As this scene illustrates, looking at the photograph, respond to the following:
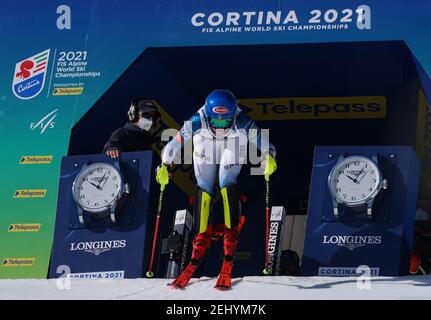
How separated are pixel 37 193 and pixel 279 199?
2.29m

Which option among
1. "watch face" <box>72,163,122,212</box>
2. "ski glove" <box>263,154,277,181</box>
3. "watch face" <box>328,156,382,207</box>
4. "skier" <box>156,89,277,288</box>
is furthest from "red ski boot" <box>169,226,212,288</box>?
"watch face" <box>328,156,382,207</box>

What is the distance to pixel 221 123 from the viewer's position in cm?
612

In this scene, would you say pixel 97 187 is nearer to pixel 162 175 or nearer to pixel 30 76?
pixel 162 175

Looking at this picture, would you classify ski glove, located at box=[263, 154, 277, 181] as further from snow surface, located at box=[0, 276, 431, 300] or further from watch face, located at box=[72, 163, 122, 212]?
watch face, located at box=[72, 163, 122, 212]

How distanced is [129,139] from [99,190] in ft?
2.13

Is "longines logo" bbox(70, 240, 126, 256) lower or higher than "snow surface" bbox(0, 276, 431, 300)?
higher

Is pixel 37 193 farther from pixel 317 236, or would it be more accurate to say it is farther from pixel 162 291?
pixel 317 236

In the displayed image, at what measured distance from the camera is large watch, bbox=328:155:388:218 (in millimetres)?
6160

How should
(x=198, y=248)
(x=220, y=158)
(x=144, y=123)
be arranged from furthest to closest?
(x=144, y=123)
(x=220, y=158)
(x=198, y=248)

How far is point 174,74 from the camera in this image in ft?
23.5

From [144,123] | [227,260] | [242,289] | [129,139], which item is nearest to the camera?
[242,289]

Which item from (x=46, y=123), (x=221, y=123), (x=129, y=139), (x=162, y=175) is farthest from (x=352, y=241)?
(x=46, y=123)

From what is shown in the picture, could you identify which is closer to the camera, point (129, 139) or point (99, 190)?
point (99, 190)
